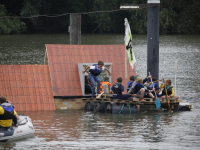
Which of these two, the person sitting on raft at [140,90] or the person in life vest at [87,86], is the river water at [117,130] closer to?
the person sitting on raft at [140,90]

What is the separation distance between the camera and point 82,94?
17297 millimetres

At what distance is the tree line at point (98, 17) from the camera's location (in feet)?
158

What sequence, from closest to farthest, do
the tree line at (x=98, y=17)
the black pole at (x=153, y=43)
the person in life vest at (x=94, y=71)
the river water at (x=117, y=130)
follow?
the river water at (x=117, y=130)
the person in life vest at (x=94, y=71)
the black pole at (x=153, y=43)
the tree line at (x=98, y=17)

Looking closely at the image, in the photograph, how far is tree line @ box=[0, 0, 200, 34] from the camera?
4812 centimetres

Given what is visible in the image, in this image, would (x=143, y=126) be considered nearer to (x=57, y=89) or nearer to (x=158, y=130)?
(x=158, y=130)

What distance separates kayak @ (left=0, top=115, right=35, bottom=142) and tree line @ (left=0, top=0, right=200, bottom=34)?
113ft

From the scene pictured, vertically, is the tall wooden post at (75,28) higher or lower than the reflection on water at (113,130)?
higher

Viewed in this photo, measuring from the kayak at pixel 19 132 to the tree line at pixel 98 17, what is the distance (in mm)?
34322

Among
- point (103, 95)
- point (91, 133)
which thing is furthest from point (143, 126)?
point (103, 95)

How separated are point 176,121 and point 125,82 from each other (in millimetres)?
3377

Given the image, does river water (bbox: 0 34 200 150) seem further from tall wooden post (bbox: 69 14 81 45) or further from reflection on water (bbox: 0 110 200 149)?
tall wooden post (bbox: 69 14 81 45)

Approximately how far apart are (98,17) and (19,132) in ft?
131

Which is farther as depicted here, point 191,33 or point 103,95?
point 191,33

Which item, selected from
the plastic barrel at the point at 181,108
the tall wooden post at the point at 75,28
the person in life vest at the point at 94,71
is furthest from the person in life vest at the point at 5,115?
the tall wooden post at the point at 75,28
